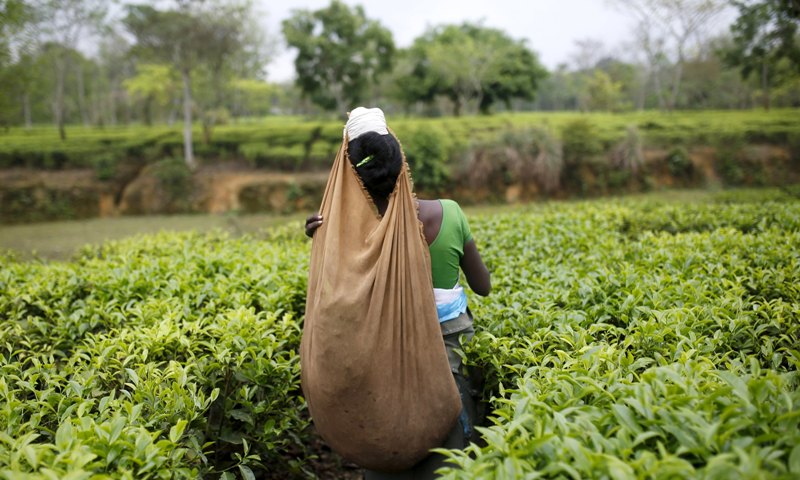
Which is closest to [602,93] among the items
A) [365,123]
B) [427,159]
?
[427,159]

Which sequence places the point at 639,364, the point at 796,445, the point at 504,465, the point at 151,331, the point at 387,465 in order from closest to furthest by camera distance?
the point at 796,445 < the point at 504,465 < the point at 639,364 < the point at 387,465 < the point at 151,331

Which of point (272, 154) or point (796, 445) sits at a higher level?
point (272, 154)

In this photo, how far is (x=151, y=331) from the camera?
7.61 ft

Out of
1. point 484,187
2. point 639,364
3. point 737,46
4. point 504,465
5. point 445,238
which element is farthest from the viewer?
point 737,46

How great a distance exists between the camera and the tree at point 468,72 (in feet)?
72.7

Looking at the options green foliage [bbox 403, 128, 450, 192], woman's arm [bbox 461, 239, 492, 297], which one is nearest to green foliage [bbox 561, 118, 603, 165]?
green foliage [bbox 403, 128, 450, 192]

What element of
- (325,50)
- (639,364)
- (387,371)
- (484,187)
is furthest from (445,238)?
(325,50)

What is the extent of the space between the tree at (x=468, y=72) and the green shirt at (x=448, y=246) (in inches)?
842

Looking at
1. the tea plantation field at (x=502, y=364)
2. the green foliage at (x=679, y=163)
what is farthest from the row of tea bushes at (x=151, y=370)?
the green foliage at (x=679, y=163)

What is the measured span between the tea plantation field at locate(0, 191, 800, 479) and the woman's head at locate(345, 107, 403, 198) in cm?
83

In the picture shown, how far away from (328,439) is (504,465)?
0.86m

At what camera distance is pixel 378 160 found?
71.5 inches

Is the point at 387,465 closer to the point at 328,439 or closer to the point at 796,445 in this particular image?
the point at 328,439

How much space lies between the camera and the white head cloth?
184 cm
